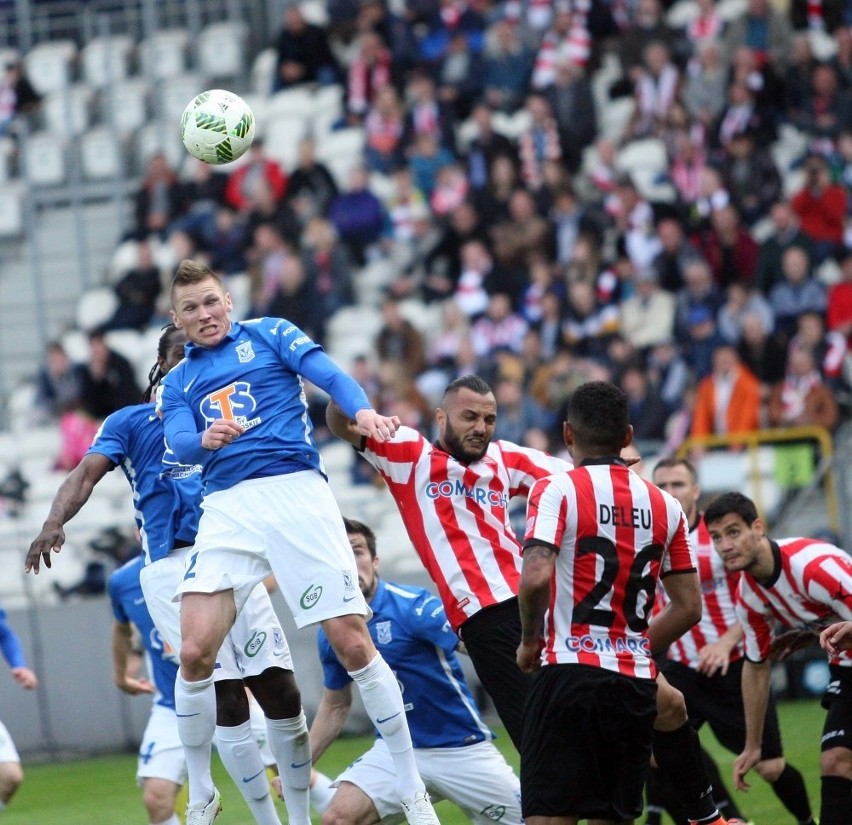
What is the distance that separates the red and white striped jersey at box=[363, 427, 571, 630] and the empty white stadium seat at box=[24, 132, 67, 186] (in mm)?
14820

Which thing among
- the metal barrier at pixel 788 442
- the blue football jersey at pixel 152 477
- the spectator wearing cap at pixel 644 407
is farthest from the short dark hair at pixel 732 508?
the spectator wearing cap at pixel 644 407

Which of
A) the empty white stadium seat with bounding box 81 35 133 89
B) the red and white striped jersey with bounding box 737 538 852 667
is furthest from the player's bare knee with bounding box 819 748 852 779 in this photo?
the empty white stadium seat with bounding box 81 35 133 89

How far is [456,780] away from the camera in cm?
717

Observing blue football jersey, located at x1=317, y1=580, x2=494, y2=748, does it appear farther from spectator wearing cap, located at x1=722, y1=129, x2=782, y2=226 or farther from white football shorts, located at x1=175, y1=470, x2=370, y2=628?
spectator wearing cap, located at x1=722, y1=129, x2=782, y2=226

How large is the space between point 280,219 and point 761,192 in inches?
209

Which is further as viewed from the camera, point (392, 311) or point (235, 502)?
point (392, 311)

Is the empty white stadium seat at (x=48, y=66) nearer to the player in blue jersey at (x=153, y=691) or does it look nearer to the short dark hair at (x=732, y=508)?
the player in blue jersey at (x=153, y=691)

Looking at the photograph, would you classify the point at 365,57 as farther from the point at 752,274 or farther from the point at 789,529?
the point at 789,529

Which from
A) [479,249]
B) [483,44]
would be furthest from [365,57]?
[479,249]

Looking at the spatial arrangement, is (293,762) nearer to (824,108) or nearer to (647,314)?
(647,314)

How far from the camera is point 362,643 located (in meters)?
6.80

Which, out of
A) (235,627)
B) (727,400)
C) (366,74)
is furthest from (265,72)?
(235,627)

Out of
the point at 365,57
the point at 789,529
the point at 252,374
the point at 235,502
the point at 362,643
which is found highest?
the point at 365,57

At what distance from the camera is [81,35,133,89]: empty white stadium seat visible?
21516 mm
